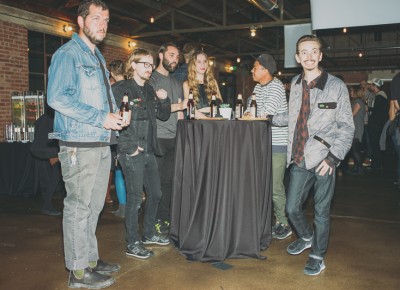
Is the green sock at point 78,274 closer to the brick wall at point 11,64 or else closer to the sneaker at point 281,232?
the sneaker at point 281,232

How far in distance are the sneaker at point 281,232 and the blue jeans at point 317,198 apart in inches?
30.3

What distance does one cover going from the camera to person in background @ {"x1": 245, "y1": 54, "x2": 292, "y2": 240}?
152 inches

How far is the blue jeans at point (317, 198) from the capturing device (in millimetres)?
3137

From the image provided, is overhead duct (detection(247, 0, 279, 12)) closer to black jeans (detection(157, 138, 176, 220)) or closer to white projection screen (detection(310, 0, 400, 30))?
white projection screen (detection(310, 0, 400, 30))

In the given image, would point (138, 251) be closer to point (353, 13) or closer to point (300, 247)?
point (300, 247)

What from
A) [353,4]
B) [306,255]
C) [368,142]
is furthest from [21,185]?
[368,142]

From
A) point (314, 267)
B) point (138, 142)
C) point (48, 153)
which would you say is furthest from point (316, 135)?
point (48, 153)

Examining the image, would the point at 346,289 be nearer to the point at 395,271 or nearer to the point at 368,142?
the point at 395,271

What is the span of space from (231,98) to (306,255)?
15.9 metres

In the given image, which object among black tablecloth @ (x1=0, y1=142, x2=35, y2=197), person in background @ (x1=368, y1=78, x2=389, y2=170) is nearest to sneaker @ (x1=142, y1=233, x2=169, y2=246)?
black tablecloth @ (x1=0, y1=142, x2=35, y2=197)

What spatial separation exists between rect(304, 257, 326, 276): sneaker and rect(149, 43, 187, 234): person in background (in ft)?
4.93

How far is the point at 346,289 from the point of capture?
2.93m

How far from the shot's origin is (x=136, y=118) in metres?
3.43

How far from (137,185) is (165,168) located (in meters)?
0.70
